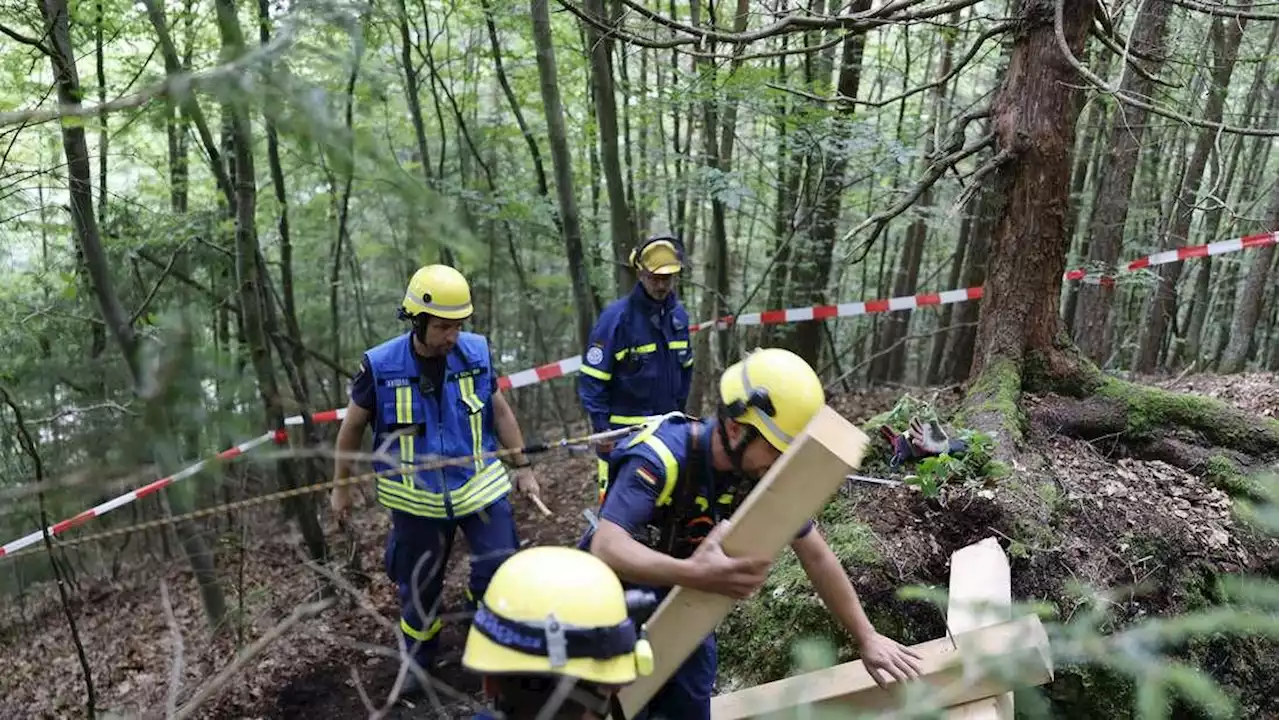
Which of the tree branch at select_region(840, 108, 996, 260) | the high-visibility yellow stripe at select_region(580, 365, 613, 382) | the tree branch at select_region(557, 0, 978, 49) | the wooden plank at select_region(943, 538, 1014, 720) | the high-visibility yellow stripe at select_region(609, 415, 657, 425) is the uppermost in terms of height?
the tree branch at select_region(557, 0, 978, 49)

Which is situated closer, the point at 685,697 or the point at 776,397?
the point at 776,397

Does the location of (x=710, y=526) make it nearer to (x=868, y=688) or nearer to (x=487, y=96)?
(x=868, y=688)

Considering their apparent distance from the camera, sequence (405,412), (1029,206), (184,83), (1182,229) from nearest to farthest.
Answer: (184,83)
(405,412)
(1029,206)
(1182,229)

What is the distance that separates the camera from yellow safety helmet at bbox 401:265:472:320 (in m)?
3.78

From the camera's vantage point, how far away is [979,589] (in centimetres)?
318

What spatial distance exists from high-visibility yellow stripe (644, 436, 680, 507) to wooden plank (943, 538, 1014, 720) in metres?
1.08

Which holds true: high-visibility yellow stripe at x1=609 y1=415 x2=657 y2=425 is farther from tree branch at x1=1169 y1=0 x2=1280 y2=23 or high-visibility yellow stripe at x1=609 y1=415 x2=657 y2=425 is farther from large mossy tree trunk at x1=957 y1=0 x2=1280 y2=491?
tree branch at x1=1169 y1=0 x2=1280 y2=23

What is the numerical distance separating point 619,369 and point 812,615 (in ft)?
6.30

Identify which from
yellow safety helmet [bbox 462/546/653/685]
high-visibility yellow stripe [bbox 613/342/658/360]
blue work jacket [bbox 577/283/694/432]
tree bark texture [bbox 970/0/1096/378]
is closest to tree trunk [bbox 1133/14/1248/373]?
tree bark texture [bbox 970/0/1096/378]

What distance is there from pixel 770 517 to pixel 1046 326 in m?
3.78

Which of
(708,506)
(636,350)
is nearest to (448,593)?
(636,350)

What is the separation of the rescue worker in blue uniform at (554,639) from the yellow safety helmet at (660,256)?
3.14 m

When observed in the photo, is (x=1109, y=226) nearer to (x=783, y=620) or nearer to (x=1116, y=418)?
(x=1116, y=418)

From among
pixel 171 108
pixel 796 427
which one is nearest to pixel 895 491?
pixel 796 427
